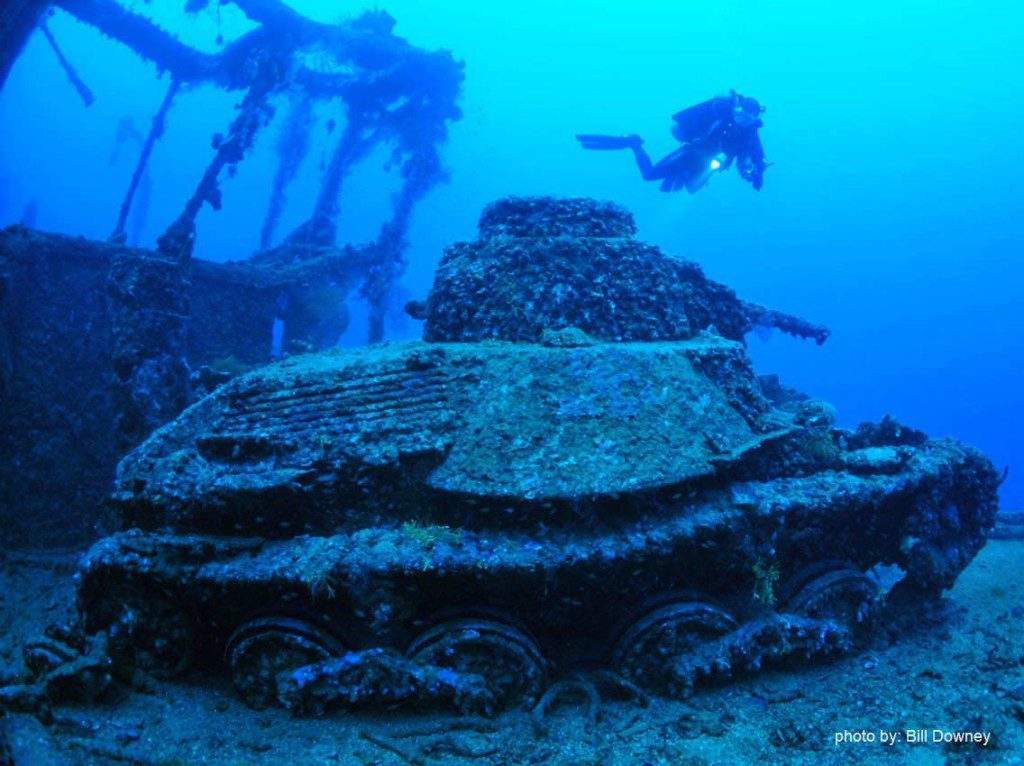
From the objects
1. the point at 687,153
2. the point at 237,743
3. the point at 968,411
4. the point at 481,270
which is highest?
the point at 968,411

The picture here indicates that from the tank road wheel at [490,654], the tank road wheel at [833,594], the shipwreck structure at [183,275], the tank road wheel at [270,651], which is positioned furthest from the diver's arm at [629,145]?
the tank road wheel at [270,651]

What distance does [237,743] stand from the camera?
390 centimetres

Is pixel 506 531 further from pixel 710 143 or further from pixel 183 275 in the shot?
pixel 710 143

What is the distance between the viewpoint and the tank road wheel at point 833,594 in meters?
5.04

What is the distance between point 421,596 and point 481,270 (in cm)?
377

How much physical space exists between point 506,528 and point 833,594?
2762 millimetres

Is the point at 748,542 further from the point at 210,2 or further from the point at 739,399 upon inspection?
the point at 210,2

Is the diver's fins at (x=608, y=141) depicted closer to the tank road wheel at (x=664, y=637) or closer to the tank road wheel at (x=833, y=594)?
the tank road wheel at (x=833, y=594)

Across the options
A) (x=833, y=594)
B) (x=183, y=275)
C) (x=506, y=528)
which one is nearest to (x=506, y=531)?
(x=506, y=528)

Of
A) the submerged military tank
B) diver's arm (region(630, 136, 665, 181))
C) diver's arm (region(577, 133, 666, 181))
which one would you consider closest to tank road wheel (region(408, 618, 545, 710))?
the submerged military tank

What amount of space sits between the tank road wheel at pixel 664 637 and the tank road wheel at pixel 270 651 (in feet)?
6.86

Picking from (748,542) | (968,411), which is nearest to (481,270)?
(748,542)

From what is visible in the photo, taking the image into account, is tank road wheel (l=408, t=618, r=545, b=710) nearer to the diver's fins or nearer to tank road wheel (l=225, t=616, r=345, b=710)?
tank road wheel (l=225, t=616, r=345, b=710)

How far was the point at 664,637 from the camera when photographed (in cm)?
455
